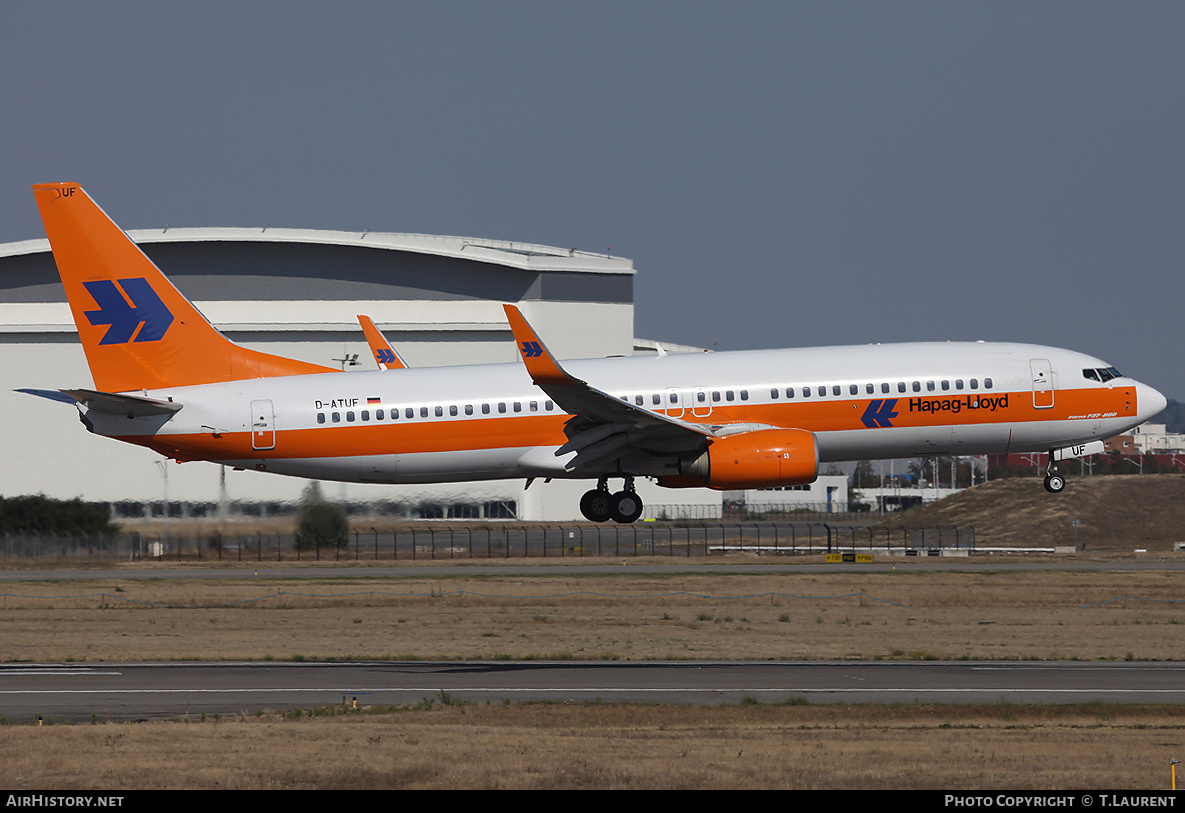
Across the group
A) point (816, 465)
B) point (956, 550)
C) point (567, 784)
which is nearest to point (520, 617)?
point (816, 465)

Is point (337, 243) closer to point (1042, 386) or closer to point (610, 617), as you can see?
point (610, 617)

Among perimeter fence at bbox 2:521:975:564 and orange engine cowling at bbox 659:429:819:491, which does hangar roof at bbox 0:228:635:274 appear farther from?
orange engine cowling at bbox 659:429:819:491

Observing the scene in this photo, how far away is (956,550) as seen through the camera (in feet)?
233

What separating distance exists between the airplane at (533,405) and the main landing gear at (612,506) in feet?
0.13

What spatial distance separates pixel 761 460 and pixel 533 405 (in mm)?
6471

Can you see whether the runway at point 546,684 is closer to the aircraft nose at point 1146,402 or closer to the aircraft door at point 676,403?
the aircraft door at point 676,403

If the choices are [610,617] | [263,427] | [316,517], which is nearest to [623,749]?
[263,427]

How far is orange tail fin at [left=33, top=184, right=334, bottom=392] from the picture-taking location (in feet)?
124

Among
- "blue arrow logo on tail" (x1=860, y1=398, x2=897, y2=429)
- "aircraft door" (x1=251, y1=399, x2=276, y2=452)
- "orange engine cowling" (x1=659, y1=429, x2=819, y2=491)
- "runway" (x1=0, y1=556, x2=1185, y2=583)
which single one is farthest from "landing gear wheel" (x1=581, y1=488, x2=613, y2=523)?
"runway" (x1=0, y1=556, x2=1185, y2=583)

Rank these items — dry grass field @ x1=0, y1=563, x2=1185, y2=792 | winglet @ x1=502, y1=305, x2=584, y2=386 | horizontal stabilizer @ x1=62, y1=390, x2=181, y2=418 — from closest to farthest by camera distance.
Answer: dry grass field @ x1=0, y1=563, x2=1185, y2=792, winglet @ x1=502, y1=305, x2=584, y2=386, horizontal stabilizer @ x1=62, y1=390, x2=181, y2=418

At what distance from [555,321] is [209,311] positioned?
23983mm

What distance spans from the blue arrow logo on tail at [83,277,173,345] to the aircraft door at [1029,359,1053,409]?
79.5ft

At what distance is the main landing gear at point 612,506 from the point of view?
37.8 meters
